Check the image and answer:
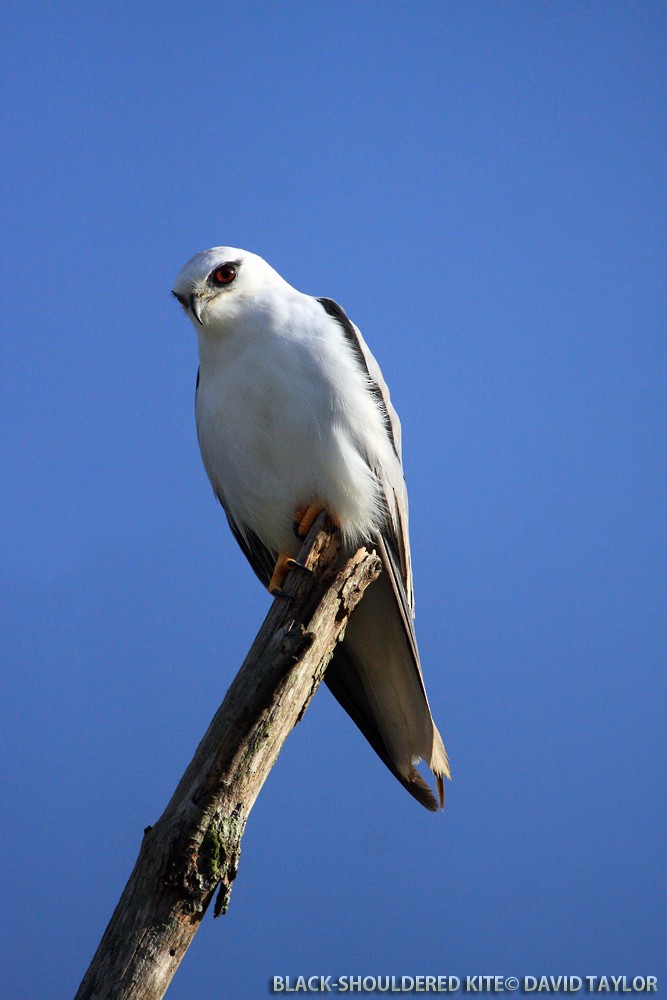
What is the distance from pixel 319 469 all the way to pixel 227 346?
2.21 ft

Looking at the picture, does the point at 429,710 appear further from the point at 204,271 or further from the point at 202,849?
the point at 204,271

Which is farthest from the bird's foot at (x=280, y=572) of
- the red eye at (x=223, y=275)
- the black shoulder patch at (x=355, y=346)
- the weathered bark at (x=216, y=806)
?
the red eye at (x=223, y=275)

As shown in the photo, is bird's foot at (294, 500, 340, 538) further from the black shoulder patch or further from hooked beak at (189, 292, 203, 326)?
hooked beak at (189, 292, 203, 326)

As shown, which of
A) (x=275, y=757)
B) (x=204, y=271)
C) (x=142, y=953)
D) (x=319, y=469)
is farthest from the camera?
(x=204, y=271)

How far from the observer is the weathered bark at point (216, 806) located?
2301 millimetres

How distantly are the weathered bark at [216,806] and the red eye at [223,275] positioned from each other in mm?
1491

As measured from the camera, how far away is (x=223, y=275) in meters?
Result: 3.85

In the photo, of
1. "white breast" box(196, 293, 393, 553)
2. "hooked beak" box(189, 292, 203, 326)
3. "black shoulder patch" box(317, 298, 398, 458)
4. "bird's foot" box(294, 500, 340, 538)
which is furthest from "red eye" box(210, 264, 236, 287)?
"bird's foot" box(294, 500, 340, 538)

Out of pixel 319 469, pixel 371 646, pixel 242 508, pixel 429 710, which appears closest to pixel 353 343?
pixel 319 469

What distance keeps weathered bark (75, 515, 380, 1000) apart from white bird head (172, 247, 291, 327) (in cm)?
135

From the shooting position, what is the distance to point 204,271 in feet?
12.5

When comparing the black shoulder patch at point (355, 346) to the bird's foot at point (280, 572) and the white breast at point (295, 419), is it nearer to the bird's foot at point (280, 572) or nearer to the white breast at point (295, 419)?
the white breast at point (295, 419)

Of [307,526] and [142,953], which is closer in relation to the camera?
[142,953]

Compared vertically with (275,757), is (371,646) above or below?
above
